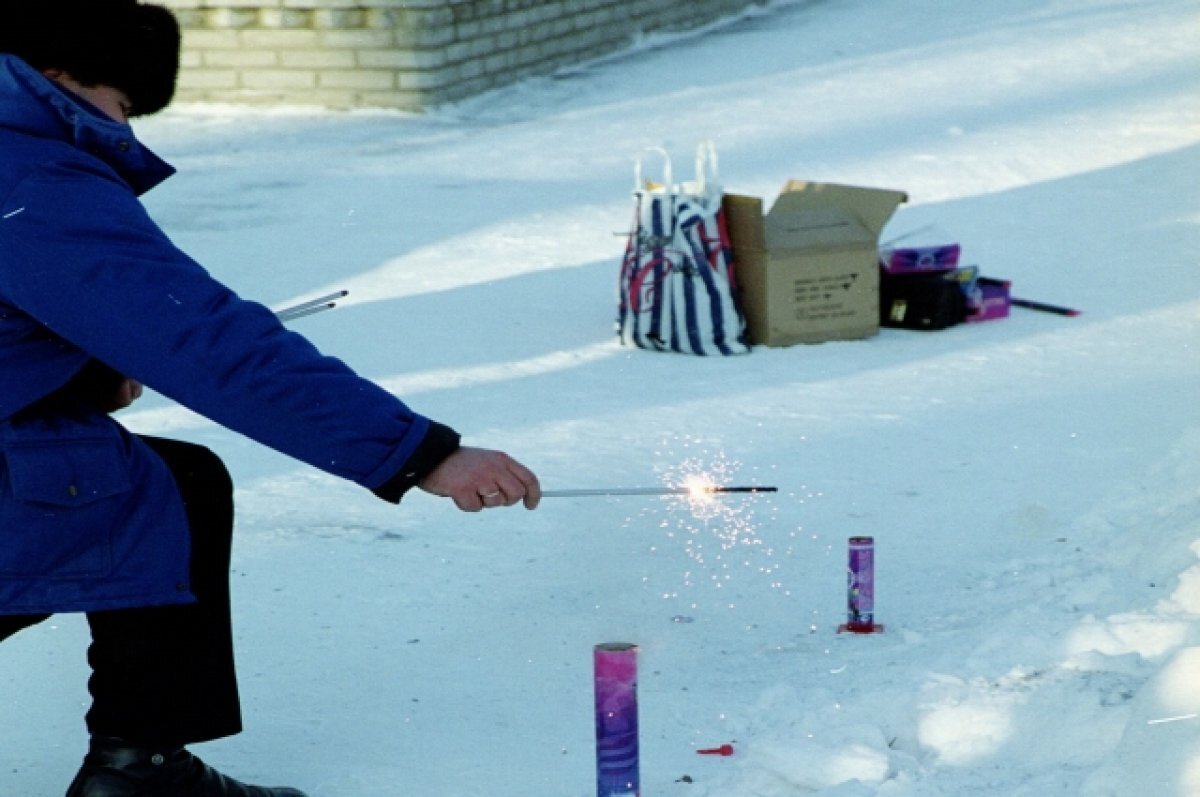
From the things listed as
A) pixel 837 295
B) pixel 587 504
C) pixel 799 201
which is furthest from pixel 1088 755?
pixel 799 201

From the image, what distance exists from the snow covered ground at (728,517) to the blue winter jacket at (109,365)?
2.99ft

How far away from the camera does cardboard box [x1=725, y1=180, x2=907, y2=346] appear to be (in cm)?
678

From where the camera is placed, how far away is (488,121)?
40.5 ft

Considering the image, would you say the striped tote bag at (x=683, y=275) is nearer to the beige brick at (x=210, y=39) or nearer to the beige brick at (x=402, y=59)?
the beige brick at (x=402, y=59)

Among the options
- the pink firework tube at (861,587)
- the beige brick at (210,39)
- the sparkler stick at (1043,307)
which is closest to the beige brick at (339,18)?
the beige brick at (210,39)

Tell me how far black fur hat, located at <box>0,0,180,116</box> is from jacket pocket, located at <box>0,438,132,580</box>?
54cm

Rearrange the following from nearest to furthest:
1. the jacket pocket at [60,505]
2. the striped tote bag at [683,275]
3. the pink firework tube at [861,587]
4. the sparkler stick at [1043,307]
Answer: the jacket pocket at [60,505] → the pink firework tube at [861,587] → the striped tote bag at [683,275] → the sparkler stick at [1043,307]

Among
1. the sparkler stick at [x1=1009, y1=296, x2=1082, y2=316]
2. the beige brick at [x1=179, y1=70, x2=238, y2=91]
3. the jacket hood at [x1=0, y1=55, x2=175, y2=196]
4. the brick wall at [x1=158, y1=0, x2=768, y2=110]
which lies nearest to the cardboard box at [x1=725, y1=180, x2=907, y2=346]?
the sparkler stick at [x1=1009, y1=296, x2=1082, y2=316]

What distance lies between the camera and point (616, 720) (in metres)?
3.26

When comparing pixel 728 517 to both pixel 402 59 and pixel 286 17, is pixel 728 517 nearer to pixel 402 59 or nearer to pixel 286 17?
pixel 402 59

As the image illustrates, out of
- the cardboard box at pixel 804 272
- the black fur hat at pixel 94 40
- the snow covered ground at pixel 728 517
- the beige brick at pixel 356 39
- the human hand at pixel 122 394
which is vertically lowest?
the snow covered ground at pixel 728 517

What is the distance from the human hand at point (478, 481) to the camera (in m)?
2.76

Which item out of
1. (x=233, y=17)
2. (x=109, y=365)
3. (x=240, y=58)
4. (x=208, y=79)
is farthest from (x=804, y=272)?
(x=208, y=79)

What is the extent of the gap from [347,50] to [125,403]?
9821 millimetres
